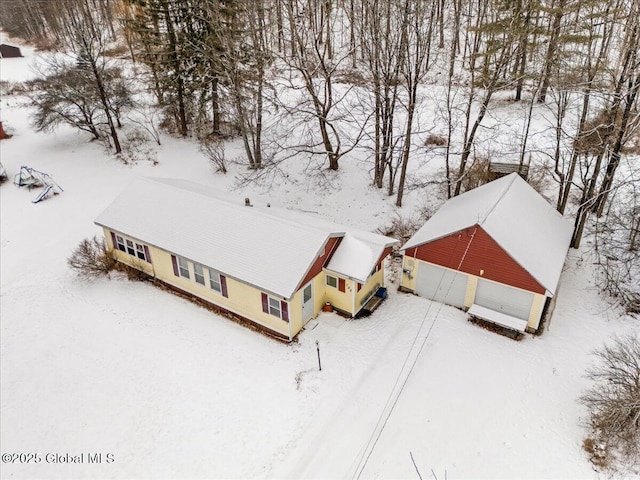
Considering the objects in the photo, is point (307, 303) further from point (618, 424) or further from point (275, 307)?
point (618, 424)

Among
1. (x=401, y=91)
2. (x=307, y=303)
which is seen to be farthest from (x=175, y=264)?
(x=401, y=91)

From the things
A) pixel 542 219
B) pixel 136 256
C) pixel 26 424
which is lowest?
pixel 26 424

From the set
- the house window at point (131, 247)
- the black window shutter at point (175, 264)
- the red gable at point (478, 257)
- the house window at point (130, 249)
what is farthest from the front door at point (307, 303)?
the house window at point (130, 249)

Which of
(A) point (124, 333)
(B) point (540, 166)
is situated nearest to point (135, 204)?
(A) point (124, 333)

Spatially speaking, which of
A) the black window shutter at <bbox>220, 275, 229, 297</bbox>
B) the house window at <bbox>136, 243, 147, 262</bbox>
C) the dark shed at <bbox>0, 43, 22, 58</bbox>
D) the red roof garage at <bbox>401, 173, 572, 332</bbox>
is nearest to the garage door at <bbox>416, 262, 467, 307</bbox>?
the red roof garage at <bbox>401, 173, 572, 332</bbox>

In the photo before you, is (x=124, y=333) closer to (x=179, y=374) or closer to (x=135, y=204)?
(x=179, y=374)

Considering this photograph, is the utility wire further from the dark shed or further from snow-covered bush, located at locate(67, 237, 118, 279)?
the dark shed
